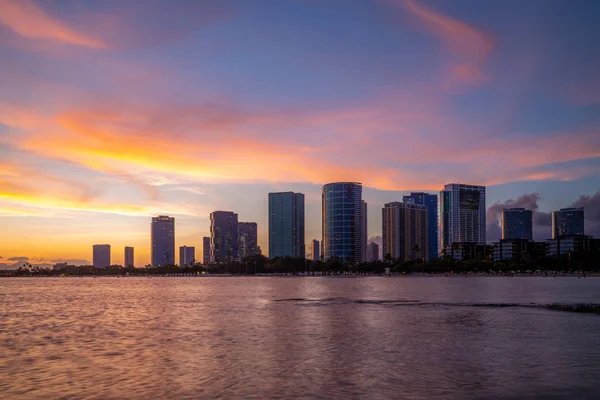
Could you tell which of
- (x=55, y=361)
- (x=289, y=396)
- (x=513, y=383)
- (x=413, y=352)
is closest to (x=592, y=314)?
(x=413, y=352)

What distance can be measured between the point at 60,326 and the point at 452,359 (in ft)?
178

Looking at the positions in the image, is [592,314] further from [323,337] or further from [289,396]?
[289,396]

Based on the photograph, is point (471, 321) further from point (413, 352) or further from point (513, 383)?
point (513, 383)

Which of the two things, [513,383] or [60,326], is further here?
[60,326]

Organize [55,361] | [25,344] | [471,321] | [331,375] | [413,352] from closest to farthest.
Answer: [331,375]
[55,361]
[413,352]
[25,344]
[471,321]

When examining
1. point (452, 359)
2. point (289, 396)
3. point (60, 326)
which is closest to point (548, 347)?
point (452, 359)

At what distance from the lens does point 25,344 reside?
58.2m

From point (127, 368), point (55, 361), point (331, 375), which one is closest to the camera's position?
point (331, 375)

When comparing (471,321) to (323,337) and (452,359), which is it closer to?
(323,337)

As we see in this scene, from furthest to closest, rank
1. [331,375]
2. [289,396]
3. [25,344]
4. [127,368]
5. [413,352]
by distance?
[25,344], [413,352], [127,368], [331,375], [289,396]

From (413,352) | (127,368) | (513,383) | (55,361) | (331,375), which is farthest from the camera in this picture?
(413,352)

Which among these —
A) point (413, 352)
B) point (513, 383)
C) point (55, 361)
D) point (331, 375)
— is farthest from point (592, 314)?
point (55, 361)

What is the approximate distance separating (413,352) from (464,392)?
15.5m

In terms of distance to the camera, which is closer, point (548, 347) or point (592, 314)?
point (548, 347)
